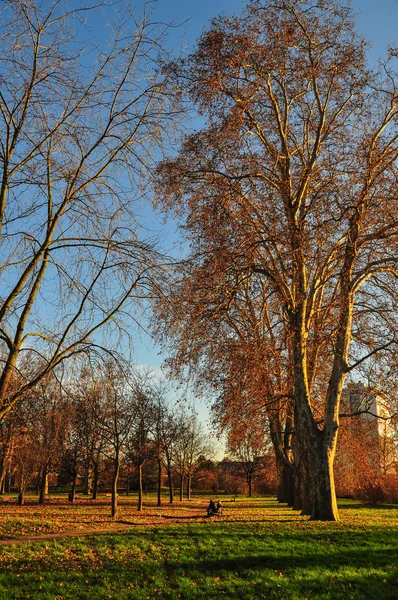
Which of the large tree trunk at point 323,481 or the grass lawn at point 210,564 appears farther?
the large tree trunk at point 323,481

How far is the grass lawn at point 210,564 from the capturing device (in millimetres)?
7879

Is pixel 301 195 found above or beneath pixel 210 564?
above

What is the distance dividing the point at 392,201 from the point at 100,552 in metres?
11.2

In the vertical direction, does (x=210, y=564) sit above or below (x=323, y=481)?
below

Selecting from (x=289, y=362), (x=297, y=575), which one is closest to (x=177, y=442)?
(x=289, y=362)

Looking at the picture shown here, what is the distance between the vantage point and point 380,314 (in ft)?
51.5

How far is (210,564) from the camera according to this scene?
945 cm

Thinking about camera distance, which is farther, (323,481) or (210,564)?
(323,481)

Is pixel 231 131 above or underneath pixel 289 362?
above

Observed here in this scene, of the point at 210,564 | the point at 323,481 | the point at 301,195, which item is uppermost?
the point at 301,195

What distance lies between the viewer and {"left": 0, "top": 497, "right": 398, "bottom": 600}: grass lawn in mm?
7879

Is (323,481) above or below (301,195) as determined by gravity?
below

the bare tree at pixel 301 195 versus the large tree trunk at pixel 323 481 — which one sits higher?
the bare tree at pixel 301 195

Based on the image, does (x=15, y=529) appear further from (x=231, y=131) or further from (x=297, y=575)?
(x=231, y=131)
